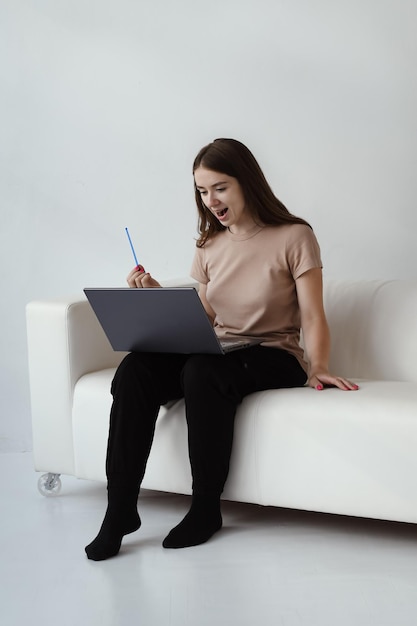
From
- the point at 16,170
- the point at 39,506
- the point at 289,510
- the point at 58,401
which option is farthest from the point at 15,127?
the point at 289,510

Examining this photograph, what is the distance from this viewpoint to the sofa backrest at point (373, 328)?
2453mm

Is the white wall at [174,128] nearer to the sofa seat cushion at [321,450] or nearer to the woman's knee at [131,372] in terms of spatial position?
the sofa seat cushion at [321,450]

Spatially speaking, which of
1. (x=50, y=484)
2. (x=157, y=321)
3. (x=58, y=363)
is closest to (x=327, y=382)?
(x=157, y=321)

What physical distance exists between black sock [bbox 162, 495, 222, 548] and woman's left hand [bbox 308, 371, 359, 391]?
0.34 metres

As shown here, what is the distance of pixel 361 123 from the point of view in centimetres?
287

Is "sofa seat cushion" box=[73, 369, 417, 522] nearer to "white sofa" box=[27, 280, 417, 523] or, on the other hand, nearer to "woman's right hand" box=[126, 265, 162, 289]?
"white sofa" box=[27, 280, 417, 523]

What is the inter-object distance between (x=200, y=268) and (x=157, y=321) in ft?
1.34

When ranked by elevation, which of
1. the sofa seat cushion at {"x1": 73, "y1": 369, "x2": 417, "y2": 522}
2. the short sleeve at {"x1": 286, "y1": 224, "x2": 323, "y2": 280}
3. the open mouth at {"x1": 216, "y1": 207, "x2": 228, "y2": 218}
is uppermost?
the open mouth at {"x1": 216, "y1": 207, "x2": 228, "y2": 218}

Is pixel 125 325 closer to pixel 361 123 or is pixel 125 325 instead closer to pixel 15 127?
pixel 361 123

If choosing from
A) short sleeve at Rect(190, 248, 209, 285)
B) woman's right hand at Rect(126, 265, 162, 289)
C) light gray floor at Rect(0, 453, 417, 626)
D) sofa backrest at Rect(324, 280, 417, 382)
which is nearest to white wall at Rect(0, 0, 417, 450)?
sofa backrest at Rect(324, 280, 417, 382)

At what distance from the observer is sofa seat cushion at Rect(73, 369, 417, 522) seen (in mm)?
2002

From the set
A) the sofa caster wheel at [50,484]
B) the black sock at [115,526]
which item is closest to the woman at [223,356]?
the black sock at [115,526]

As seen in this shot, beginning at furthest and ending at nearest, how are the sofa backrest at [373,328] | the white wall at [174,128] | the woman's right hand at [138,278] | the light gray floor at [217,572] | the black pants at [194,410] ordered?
the white wall at [174,128] < the sofa backrest at [373,328] < the woman's right hand at [138,278] < the black pants at [194,410] < the light gray floor at [217,572]

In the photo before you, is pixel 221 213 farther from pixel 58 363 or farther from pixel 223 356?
pixel 58 363
